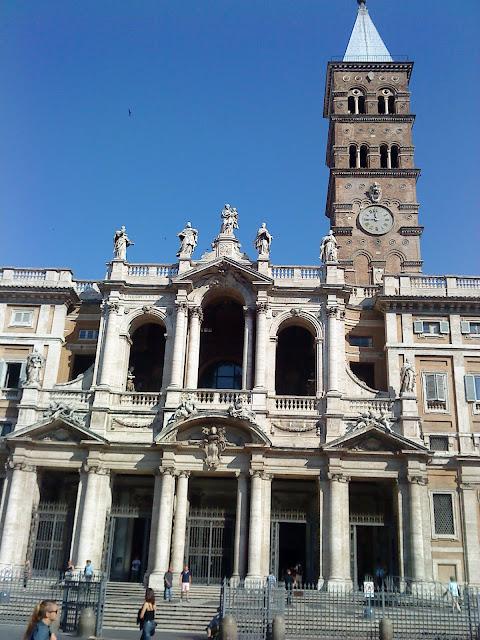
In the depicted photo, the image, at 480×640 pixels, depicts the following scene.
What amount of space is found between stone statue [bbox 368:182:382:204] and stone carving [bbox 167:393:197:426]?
2399cm

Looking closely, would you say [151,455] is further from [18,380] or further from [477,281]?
[477,281]

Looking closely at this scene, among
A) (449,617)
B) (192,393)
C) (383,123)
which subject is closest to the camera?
(449,617)

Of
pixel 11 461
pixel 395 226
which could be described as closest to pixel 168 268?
pixel 11 461

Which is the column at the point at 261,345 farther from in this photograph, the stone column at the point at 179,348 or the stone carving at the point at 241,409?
the stone column at the point at 179,348

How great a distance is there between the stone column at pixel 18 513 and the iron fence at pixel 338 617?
13.6 metres

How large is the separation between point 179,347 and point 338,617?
15778 millimetres

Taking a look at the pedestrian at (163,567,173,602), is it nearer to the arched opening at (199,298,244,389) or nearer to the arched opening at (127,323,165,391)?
the arched opening at (127,323,165,391)

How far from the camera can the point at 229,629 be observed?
18422 millimetres

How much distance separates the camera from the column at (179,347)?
112 ft

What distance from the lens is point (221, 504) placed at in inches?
1347

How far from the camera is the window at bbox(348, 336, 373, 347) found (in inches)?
1462

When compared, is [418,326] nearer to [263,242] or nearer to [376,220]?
[263,242]

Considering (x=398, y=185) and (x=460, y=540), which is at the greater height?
(x=398, y=185)

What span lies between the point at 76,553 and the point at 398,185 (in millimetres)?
34442
